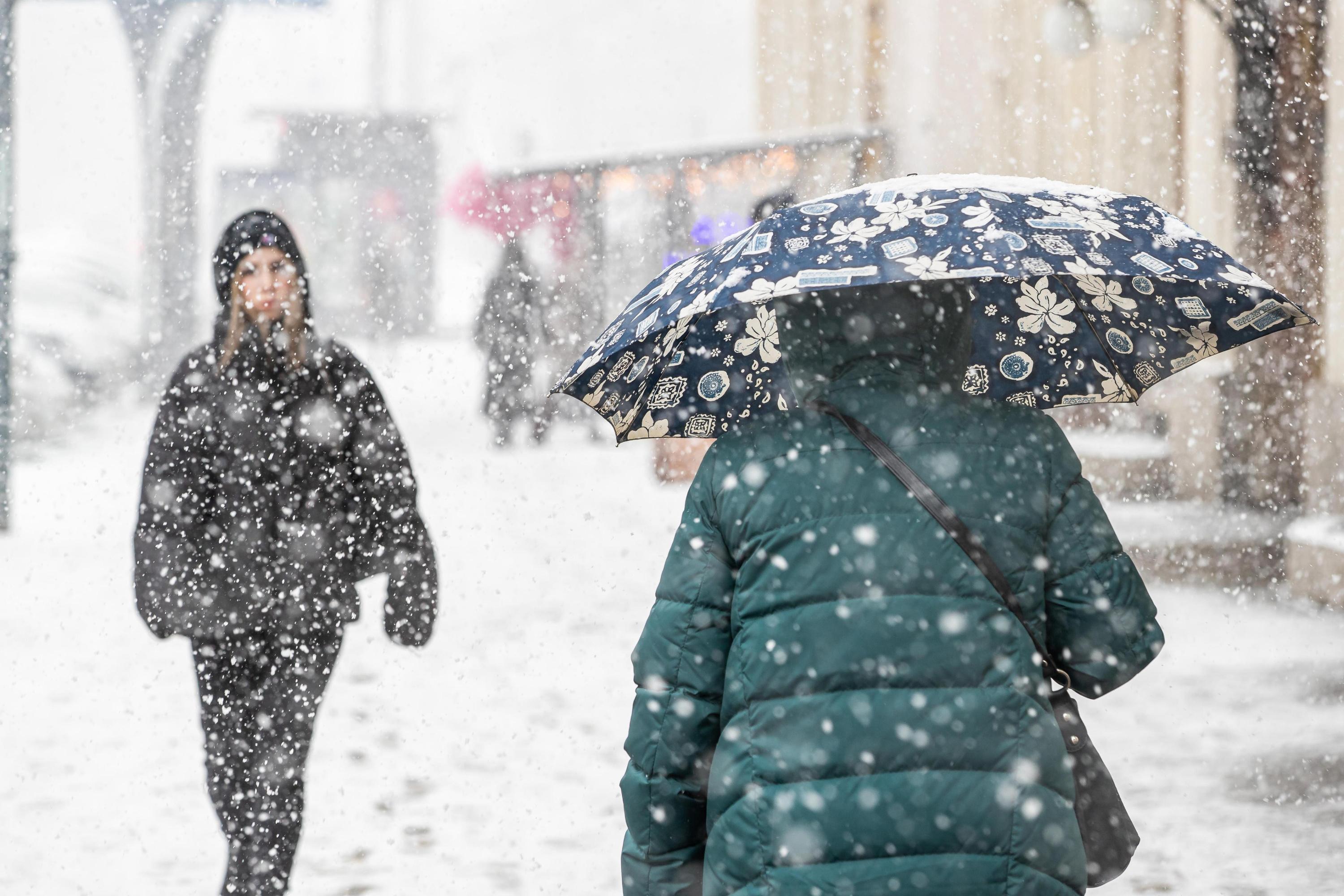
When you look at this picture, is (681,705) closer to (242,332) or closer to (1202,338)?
(1202,338)

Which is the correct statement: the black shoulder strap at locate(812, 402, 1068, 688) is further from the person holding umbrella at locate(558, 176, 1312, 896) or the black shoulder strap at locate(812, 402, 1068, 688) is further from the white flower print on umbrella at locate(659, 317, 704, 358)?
the white flower print on umbrella at locate(659, 317, 704, 358)

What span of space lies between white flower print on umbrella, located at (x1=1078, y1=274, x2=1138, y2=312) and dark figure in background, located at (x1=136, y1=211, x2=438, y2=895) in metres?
1.58

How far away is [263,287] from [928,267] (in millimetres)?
1940

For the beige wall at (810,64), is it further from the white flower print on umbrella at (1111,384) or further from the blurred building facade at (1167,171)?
the white flower print on umbrella at (1111,384)

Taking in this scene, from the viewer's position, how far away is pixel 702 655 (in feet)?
6.01

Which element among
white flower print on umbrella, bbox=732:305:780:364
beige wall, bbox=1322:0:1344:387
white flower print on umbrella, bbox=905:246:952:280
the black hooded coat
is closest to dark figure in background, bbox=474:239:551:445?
beige wall, bbox=1322:0:1344:387

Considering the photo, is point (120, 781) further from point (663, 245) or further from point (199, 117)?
point (199, 117)

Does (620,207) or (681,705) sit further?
(620,207)

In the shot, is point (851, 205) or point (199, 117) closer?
point (851, 205)

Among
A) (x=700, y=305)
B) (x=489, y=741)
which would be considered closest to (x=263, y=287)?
(x=700, y=305)

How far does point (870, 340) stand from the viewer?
6.05ft

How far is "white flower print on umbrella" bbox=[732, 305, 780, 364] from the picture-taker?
2438mm

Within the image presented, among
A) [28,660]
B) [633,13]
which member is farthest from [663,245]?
[633,13]

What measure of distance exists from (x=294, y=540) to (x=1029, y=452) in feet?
6.40
